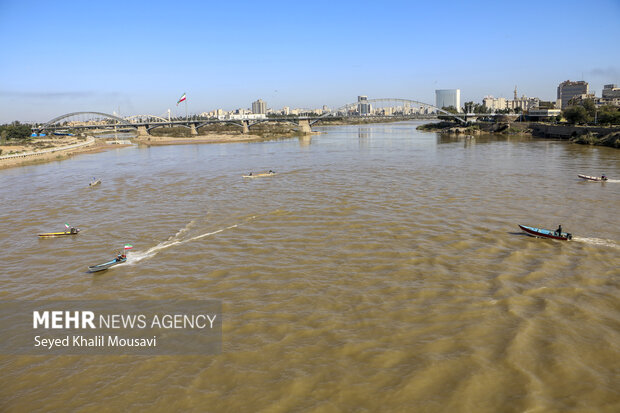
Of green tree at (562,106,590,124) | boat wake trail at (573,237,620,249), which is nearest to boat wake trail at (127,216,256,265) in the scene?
boat wake trail at (573,237,620,249)

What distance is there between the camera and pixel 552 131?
67625mm

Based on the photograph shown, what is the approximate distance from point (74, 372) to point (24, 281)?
6428mm

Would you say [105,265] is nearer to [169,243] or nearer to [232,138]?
[169,243]

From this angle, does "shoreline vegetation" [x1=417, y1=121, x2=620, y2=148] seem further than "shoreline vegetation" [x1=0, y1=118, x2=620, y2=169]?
No

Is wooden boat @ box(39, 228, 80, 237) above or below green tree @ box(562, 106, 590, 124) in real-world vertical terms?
below

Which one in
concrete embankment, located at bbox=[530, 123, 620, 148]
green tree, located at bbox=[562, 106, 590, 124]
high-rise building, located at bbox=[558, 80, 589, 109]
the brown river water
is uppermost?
high-rise building, located at bbox=[558, 80, 589, 109]

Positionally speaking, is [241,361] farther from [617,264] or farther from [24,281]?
[617,264]

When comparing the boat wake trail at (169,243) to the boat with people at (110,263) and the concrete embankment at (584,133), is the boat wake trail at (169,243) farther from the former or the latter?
the concrete embankment at (584,133)

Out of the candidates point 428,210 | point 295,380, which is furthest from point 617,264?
point 295,380

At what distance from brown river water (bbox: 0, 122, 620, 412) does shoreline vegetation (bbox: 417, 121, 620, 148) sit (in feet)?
108

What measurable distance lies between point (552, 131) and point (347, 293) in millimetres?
71141

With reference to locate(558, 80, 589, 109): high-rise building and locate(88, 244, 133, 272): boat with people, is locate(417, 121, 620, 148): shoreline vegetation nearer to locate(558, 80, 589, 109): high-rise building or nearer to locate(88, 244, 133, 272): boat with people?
locate(88, 244, 133, 272): boat with people

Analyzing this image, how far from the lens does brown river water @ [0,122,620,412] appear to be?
301 inches

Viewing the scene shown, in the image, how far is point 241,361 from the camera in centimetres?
855
